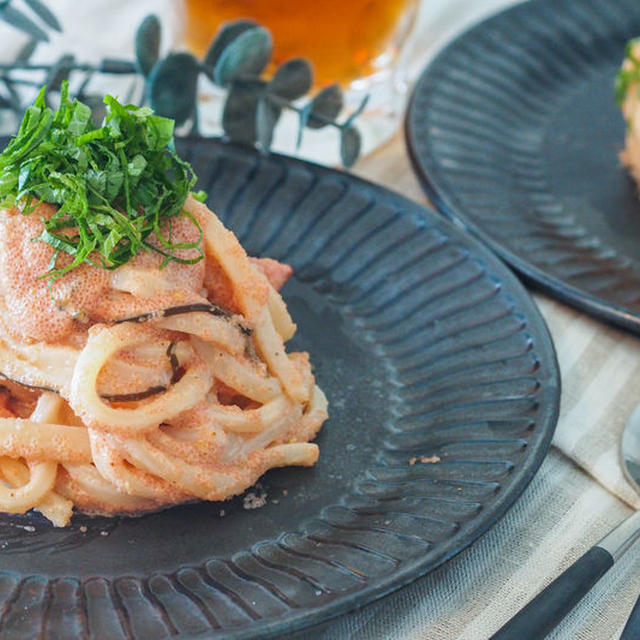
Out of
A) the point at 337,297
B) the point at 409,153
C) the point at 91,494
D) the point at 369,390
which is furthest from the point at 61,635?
the point at 409,153

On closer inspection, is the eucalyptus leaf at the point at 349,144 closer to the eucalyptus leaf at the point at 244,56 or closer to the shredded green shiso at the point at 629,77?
the eucalyptus leaf at the point at 244,56

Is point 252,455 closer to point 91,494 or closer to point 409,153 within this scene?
point 91,494

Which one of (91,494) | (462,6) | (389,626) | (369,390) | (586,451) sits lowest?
(91,494)

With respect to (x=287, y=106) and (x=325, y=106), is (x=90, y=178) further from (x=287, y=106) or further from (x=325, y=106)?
(x=325, y=106)

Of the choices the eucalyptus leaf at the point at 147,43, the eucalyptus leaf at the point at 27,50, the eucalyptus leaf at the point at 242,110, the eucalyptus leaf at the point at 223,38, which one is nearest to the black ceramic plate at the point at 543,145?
the eucalyptus leaf at the point at 242,110

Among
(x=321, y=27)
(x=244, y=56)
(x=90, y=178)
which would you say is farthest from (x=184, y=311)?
(x=321, y=27)
